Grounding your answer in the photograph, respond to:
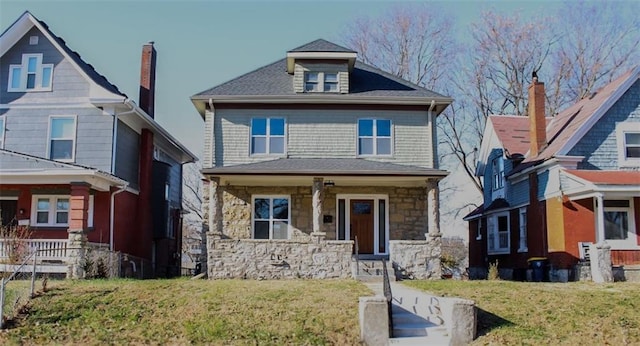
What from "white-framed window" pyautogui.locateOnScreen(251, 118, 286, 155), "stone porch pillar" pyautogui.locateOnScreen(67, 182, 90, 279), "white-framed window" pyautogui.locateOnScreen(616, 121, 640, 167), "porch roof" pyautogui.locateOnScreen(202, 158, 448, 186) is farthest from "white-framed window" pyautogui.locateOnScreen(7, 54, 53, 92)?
"white-framed window" pyautogui.locateOnScreen(616, 121, 640, 167)

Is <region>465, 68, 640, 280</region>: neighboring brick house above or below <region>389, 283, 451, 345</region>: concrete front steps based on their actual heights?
above

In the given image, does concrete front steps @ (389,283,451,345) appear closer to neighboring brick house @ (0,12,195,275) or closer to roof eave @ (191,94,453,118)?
roof eave @ (191,94,453,118)

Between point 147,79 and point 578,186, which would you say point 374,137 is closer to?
point 578,186

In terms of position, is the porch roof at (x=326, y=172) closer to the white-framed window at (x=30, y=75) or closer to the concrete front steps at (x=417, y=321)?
the concrete front steps at (x=417, y=321)

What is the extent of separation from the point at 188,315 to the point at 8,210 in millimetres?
10806

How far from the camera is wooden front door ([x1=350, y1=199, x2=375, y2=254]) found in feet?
68.5

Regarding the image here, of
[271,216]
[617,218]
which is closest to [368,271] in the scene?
[271,216]

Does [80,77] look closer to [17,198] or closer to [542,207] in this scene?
[17,198]

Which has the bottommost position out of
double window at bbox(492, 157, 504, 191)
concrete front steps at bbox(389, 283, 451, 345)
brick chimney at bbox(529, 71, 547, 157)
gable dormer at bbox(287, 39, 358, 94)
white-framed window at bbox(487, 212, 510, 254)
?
concrete front steps at bbox(389, 283, 451, 345)

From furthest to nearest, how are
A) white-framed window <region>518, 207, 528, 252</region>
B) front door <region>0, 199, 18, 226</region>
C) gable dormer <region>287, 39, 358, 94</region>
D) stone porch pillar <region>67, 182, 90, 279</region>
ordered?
white-framed window <region>518, 207, 528, 252</region> → gable dormer <region>287, 39, 358, 94</region> → front door <region>0, 199, 18, 226</region> → stone porch pillar <region>67, 182, 90, 279</region>

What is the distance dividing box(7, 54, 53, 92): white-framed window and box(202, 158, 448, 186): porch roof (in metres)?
6.38

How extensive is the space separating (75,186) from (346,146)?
8.42 metres

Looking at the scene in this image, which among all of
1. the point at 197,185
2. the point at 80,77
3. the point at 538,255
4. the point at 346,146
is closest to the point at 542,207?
the point at 538,255

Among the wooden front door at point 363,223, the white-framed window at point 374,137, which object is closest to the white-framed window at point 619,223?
the white-framed window at point 374,137
